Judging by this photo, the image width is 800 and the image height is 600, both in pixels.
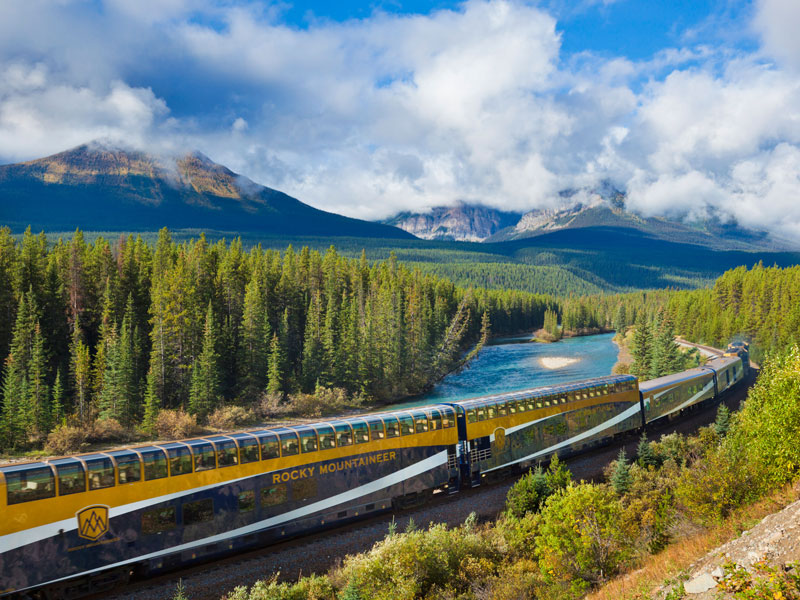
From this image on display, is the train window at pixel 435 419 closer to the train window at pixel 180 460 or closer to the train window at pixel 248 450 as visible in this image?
the train window at pixel 248 450

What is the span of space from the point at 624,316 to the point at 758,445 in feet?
539

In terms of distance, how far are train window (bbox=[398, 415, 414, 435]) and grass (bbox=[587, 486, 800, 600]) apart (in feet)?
39.3

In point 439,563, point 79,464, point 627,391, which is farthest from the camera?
point 627,391

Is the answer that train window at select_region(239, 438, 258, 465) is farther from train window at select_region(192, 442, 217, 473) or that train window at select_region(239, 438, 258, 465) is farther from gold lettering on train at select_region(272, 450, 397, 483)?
gold lettering on train at select_region(272, 450, 397, 483)

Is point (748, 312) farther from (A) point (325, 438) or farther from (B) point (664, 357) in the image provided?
(A) point (325, 438)

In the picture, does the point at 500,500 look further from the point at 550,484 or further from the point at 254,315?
the point at 254,315

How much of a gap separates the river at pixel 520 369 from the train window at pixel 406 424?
140ft

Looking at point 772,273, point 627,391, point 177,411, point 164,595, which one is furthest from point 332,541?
point 772,273

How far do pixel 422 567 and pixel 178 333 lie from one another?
1919 inches

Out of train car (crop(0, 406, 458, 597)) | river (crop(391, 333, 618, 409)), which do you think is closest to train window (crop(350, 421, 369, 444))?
train car (crop(0, 406, 458, 597))

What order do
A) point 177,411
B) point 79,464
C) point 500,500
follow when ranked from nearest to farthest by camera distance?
point 79,464 < point 500,500 < point 177,411

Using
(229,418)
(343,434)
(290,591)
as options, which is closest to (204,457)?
(290,591)

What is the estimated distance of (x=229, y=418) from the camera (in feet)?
186

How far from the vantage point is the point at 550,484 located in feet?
91.5
